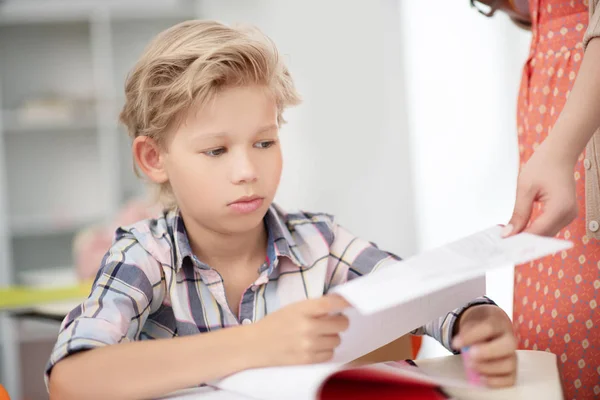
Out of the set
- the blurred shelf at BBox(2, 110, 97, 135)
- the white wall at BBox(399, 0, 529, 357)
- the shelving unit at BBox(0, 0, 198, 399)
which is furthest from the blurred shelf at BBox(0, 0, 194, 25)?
the white wall at BBox(399, 0, 529, 357)

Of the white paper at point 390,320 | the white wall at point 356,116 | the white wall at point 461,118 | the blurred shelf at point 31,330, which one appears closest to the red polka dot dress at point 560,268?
the white paper at point 390,320

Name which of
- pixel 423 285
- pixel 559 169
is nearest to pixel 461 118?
pixel 559 169

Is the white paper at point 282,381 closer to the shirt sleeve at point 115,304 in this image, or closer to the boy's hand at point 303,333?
the boy's hand at point 303,333

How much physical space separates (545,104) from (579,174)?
13 cm

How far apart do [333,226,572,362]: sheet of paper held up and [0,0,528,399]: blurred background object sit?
3.30 metres

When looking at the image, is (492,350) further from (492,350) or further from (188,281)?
(188,281)

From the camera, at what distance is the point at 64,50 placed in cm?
451

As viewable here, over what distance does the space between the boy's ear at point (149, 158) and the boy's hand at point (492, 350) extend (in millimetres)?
526

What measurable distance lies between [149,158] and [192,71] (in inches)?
7.0

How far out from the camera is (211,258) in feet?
3.59

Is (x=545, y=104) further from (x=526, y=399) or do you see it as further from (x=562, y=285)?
(x=526, y=399)

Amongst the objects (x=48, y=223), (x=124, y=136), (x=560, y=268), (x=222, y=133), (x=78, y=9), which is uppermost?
(x=78, y=9)

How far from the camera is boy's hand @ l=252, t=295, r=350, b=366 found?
725 mm

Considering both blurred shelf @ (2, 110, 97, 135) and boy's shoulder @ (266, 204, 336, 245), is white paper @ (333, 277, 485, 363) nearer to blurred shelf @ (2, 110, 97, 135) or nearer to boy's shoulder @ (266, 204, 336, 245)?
boy's shoulder @ (266, 204, 336, 245)
